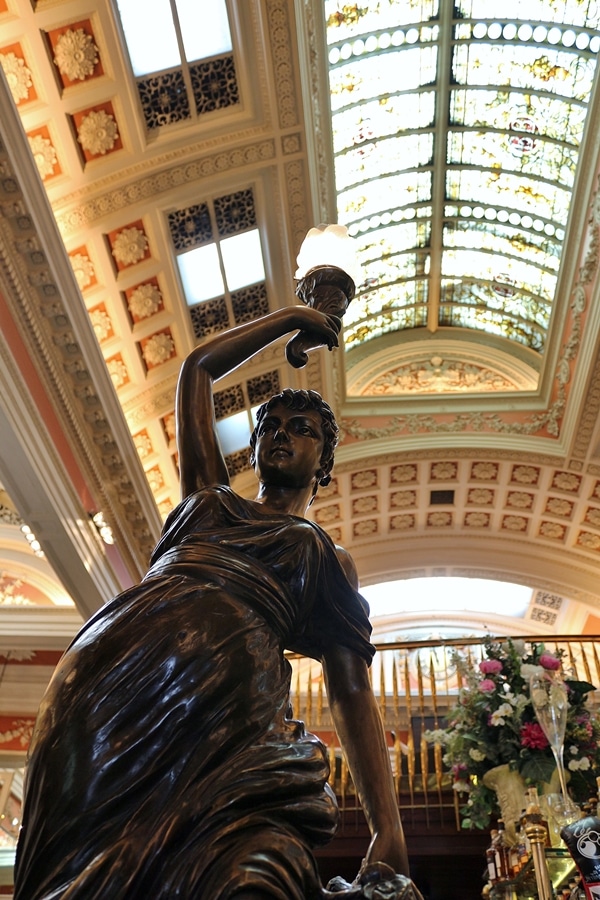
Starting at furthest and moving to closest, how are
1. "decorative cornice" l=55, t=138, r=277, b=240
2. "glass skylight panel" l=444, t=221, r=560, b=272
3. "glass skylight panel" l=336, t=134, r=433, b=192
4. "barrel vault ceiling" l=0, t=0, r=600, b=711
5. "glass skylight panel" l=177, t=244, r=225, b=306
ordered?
"glass skylight panel" l=444, t=221, r=560, b=272 < "glass skylight panel" l=336, t=134, r=433, b=192 < "glass skylight panel" l=177, t=244, r=225, b=306 < "decorative cornice" l=55, t=138, r=277, b=240 < "barrel vault ceiling" l=0, t=0, r=600, b=711

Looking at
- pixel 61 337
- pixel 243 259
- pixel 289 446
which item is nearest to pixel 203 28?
pixel 243 259

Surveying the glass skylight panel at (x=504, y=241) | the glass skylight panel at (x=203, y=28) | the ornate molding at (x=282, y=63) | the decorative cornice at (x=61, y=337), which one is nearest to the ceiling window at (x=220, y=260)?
the ornate molding at (x=282, y=63)

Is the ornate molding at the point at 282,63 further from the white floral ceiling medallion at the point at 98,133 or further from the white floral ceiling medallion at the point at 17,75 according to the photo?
the white floral ceiling medallion at the point at 17,75

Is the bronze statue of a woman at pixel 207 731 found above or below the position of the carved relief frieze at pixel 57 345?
below

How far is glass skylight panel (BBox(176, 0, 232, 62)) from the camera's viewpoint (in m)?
8.12

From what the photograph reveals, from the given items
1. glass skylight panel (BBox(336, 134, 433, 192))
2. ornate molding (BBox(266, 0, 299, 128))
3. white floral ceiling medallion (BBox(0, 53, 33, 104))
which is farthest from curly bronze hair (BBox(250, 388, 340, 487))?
glass skylight panel (BBox(336, 134, 433, 192))

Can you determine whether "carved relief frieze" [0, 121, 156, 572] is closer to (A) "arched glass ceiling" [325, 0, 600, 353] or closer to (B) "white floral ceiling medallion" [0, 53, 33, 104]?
(B) "white floral ceiling medallion" [0, 53, 33, 104]

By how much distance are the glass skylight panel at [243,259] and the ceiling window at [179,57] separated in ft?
5.59

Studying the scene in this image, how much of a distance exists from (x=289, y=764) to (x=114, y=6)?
8062 mm

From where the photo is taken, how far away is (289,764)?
1.20 meters

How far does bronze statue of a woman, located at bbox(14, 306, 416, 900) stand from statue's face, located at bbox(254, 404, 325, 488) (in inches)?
4.2

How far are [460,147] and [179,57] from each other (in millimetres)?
5395

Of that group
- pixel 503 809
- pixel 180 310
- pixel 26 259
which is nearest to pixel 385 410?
pixel 180 310

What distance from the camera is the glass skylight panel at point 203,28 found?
320 inches
